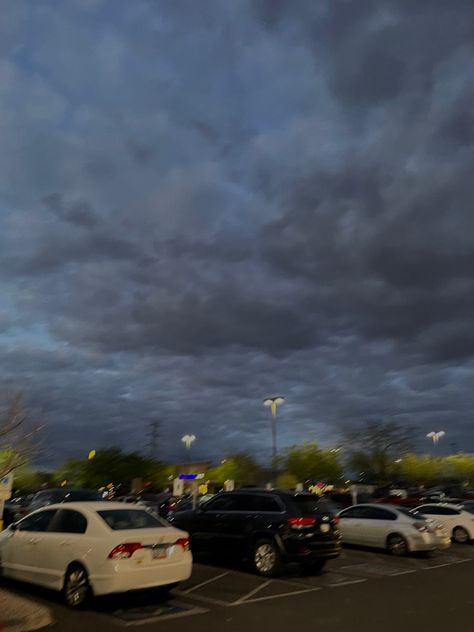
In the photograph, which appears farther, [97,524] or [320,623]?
[97,524]

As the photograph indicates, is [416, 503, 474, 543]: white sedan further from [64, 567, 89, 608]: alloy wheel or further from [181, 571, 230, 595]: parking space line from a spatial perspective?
[64, 567, 89, 608]: alloy wheel

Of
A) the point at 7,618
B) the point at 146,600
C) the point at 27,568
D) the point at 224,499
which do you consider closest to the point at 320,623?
the point at 146,600

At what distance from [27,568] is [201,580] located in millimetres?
3470

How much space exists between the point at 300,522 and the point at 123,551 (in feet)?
16.1

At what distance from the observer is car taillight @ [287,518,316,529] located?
40.5ft

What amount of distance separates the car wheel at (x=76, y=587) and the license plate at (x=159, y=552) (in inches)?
38.2

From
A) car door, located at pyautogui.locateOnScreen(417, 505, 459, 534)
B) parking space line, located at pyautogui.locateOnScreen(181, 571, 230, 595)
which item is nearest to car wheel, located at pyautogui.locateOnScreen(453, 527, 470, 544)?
car door, located at pyautogui.locateOnScreen(417, 505, 459, 534)

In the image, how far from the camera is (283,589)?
10891 mm

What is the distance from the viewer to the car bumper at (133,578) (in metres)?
8.33

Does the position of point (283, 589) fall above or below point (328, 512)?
below

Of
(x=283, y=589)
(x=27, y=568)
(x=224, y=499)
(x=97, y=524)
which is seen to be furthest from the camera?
(x=224, y=499)

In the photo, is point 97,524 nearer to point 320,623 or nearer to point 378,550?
point 320,623

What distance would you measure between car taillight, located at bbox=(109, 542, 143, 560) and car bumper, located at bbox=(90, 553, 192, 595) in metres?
0.13

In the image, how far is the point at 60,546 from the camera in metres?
9.14
